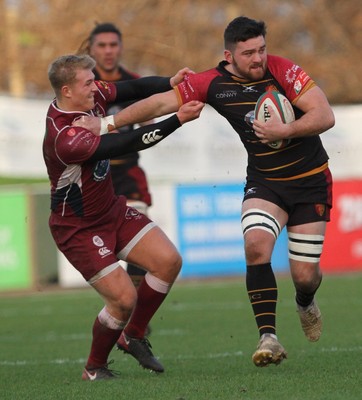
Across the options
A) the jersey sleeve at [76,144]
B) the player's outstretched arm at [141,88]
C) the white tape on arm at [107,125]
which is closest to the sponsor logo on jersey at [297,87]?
the player's outstretched arm at [141,88]

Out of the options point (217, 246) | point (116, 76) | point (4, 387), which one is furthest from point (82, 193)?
point (217, 246)

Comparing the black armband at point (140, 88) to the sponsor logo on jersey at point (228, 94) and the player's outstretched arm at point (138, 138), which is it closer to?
the sponsor logo on jersey at point (228, 94)

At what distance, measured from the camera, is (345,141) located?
20.7m

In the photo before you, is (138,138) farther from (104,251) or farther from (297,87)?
(297,87)

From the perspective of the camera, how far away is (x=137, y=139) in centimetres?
723

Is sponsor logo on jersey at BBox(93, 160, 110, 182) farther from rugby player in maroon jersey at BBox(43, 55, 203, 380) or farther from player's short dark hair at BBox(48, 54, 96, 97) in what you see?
player's short dark hair at BBox(48, 54, 96, 97)

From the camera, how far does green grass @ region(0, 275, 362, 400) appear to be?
6.87 metres

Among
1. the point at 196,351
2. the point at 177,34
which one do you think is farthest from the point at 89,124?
the point at 177,34

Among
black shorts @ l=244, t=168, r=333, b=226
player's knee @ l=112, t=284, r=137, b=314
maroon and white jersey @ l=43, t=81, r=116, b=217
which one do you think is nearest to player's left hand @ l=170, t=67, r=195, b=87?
maroon and white jersey @ l=43, t=81, r=116, b=217

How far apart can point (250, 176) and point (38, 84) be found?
2030 cm

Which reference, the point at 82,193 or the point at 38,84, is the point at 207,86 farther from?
the point at 38,84

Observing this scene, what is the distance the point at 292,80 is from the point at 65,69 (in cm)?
146

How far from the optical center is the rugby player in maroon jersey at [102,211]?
7.28 meters

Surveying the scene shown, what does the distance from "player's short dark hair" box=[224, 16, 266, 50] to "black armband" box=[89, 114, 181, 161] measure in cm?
68
